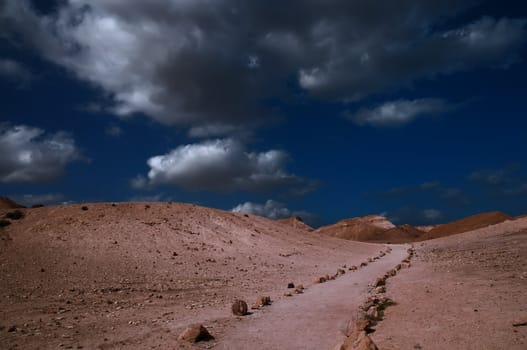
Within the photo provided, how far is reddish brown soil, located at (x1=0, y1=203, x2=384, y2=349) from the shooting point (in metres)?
10.0

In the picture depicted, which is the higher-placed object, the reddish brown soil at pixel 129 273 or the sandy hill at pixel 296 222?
the sandy hill at pixel 296 222

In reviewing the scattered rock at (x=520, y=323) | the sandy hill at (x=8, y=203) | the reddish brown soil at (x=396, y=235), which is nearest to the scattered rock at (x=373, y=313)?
the scattered rock at (x=520, y=323)

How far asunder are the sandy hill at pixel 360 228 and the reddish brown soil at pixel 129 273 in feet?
260

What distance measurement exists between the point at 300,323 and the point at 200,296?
600 cm

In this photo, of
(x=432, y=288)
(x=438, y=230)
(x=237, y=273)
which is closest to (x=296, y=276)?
(x=237, y=273)

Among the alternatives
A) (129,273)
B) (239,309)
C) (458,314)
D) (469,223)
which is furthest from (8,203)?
(469,223)

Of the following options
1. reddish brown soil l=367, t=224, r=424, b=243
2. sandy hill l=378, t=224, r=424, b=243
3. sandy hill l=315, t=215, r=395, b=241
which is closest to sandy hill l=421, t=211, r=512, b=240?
sandy hill l=378, t=224, r=424, b=243

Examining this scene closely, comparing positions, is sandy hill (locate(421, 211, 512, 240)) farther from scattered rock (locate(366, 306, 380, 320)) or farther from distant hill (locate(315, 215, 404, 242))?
scattered rock (locate(366, 306, 380, 320))

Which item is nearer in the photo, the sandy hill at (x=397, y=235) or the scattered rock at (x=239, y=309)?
the scattered rock at (x=239, y=309)

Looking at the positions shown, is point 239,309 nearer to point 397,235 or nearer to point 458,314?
point 458,314

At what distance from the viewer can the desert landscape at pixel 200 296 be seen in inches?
349

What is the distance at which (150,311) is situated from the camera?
1246cm

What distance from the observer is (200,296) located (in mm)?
15594

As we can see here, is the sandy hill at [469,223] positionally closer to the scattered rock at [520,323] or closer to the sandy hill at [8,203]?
the sandy hill at [8,203]
